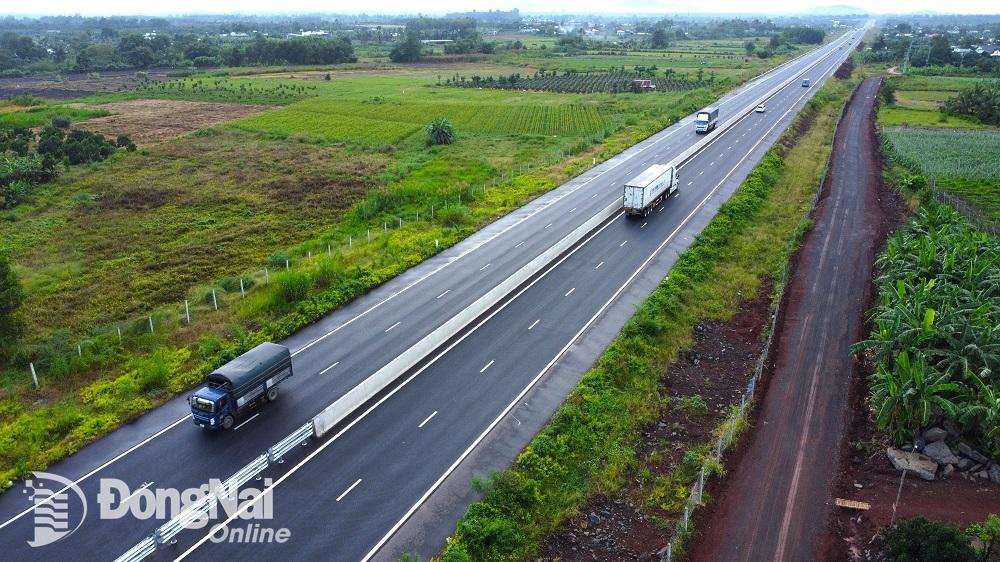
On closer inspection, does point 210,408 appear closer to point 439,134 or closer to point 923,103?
point 439,134

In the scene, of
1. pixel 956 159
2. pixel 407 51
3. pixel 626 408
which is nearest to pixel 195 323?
pixel 626 408

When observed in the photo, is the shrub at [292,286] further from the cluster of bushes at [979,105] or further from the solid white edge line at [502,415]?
the cluster of bushes at [979,105]

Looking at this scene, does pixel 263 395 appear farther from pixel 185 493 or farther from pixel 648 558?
pixel 648 558

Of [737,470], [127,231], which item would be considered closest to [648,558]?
[737,470]

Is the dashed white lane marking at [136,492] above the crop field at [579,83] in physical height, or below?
below

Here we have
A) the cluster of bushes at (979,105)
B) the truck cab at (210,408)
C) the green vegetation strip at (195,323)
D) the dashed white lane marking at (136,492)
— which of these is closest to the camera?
the dashed white lane marking at (136,492)

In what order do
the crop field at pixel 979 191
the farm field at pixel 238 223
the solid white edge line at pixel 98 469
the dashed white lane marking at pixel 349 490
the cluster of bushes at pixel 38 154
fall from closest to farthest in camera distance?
the solid white edge line at pixel 98 469 → the dashed white lane marking at pixel 349 490 → the farm field at pixel 238 223 → the crop field at pixel 979 191 → the cluster of bushes at pixel 38 154
